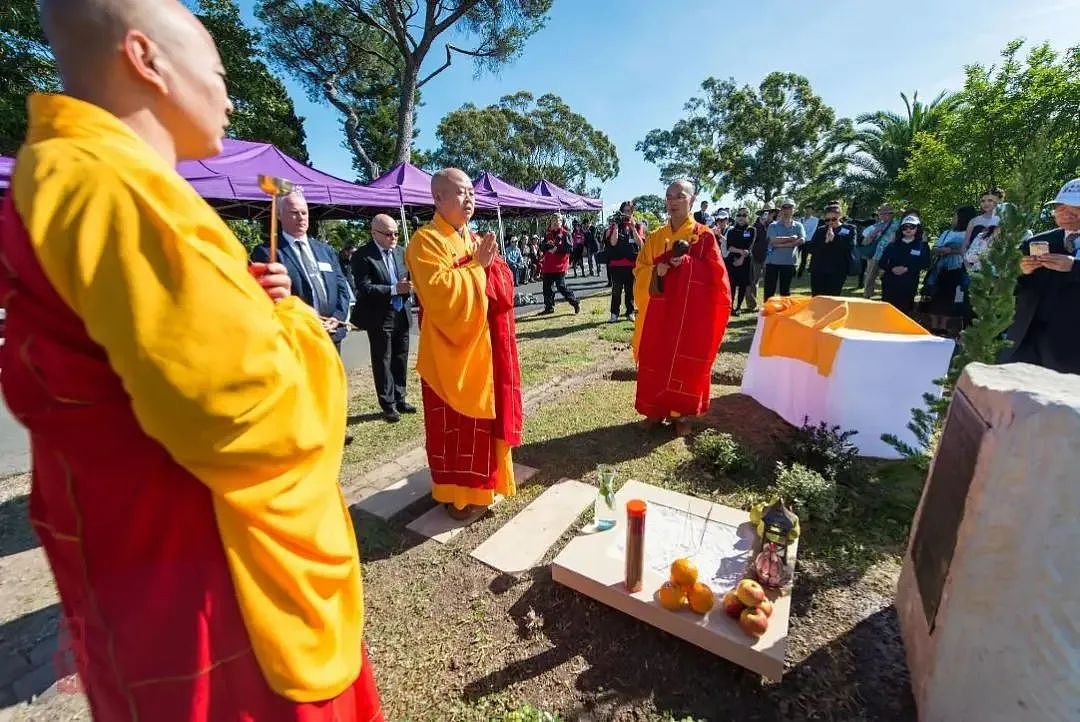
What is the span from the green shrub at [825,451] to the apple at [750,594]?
1531mm

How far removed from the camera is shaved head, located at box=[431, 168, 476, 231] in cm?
273

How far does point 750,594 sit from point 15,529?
460cm

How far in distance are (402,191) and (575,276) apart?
1036 centimetres

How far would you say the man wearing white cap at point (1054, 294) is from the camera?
2.96 m

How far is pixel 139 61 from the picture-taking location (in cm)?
80

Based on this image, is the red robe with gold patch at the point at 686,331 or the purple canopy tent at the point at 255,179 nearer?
the red robe with gold patch at the point at 686,331

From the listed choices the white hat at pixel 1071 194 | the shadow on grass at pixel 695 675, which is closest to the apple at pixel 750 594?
the shadow on grass at pixel 695 675

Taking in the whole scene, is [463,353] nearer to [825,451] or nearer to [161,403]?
[161,403]

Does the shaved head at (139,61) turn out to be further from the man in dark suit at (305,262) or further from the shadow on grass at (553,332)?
the shadow on grass at (553,332)

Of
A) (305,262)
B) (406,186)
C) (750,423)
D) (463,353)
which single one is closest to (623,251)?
(406,186)

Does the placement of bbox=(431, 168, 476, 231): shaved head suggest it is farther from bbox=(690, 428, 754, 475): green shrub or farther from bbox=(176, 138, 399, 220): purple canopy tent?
bbox=(176, 138, 399, 220): purple canopy tent

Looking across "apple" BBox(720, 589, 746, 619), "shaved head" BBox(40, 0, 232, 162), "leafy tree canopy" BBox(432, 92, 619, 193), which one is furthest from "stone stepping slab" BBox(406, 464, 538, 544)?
"leafy tree canopy" BBox(432, 92, 619, 193)

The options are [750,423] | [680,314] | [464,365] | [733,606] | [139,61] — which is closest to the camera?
[139,61]

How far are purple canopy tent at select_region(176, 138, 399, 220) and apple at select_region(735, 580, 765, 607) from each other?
6.19 meters
